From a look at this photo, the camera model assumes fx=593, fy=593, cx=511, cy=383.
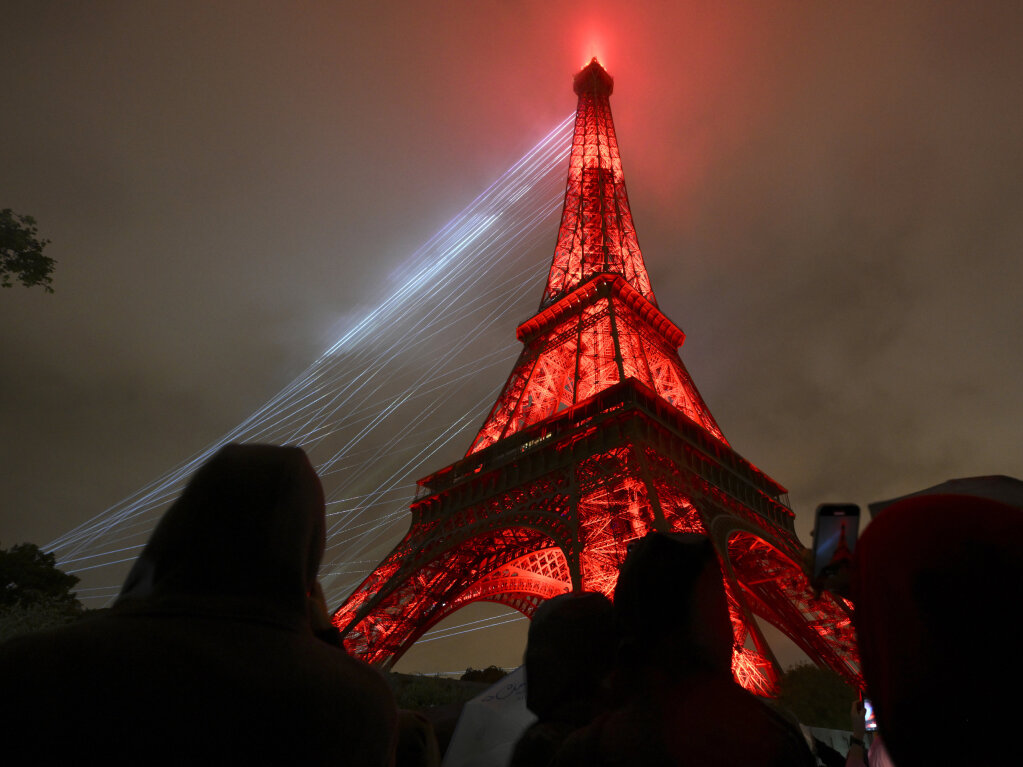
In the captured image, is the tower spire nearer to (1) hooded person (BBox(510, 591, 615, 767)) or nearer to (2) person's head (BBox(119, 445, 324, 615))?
(1) hooded person (BBox(510, 591, 615, 767))

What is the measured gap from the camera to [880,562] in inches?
52.4

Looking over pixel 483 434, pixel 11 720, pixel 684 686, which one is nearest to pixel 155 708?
pixel 11 720

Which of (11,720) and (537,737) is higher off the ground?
(11,720)

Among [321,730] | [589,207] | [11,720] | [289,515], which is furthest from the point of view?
[589,207]

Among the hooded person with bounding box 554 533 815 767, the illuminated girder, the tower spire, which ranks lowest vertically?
the hooded person with bounding box 554 533 815 767

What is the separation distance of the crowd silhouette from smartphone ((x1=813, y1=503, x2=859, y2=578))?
32 cm

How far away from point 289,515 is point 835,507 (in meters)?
1.57

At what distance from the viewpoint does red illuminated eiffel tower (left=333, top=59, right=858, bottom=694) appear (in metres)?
13.5

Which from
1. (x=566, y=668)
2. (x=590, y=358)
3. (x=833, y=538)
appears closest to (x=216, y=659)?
(x=566, y=668)

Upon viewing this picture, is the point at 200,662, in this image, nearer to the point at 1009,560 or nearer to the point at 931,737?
the point at 931,737

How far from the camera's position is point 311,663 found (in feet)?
4.31

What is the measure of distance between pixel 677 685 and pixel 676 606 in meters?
0.22

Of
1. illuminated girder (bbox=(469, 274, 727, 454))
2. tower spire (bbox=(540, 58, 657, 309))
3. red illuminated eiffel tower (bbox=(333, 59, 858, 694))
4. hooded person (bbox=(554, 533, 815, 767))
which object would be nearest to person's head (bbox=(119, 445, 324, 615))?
hooded person (bbox=(554, 533, 815, 767))

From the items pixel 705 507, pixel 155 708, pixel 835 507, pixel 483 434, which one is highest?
pixel 483 434
